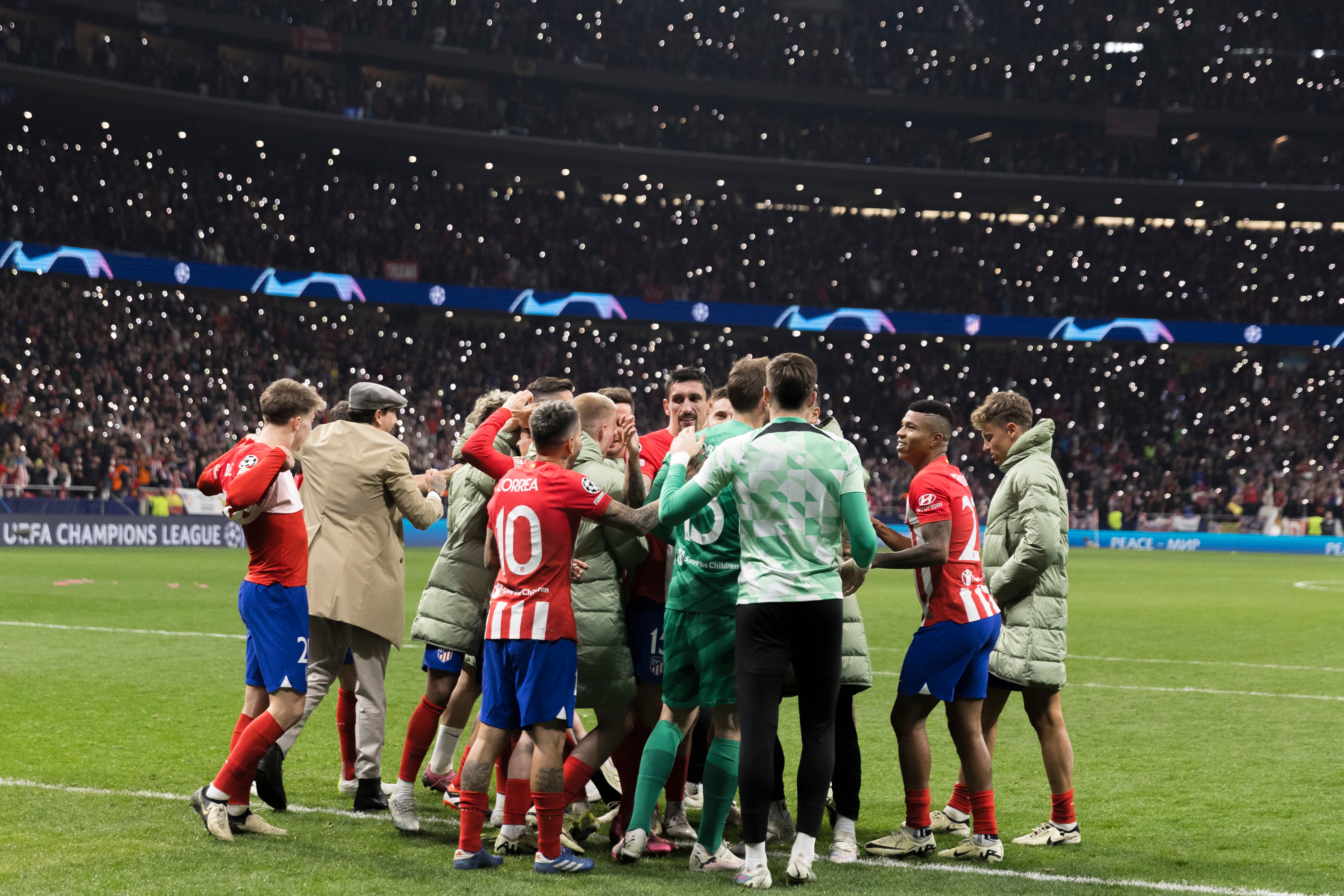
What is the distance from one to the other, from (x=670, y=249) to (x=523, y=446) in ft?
136

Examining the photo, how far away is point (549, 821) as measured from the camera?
17.4ft

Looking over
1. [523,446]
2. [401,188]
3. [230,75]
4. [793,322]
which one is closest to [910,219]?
[793,322]

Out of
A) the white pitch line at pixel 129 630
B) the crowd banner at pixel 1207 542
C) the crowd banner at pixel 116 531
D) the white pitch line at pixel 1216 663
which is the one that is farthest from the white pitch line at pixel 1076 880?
the crowd banner at pixel 1207 542

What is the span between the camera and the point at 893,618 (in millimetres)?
16672

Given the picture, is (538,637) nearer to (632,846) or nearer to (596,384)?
(632,846)

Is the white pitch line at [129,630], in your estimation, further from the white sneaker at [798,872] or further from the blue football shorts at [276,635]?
the white sneaker at [798,872]

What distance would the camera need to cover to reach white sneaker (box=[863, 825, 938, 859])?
5809 mm

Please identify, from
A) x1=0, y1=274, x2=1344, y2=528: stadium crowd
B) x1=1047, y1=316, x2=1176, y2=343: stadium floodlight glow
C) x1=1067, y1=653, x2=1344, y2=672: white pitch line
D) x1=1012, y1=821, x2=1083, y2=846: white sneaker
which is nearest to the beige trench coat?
x1=1012, y1=821, x2=1083, y2=846: white sneaker

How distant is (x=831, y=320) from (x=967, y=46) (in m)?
15.9

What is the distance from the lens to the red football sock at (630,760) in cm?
607

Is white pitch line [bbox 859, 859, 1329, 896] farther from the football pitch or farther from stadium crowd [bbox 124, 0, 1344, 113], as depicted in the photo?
stadium crowd [bbox 124, 0, 1344, 113]

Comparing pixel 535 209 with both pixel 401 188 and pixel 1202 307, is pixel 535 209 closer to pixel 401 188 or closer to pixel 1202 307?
pixel 401 188

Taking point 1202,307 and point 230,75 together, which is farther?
point 1202,307

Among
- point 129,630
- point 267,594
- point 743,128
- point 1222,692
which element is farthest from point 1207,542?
point 267,594
